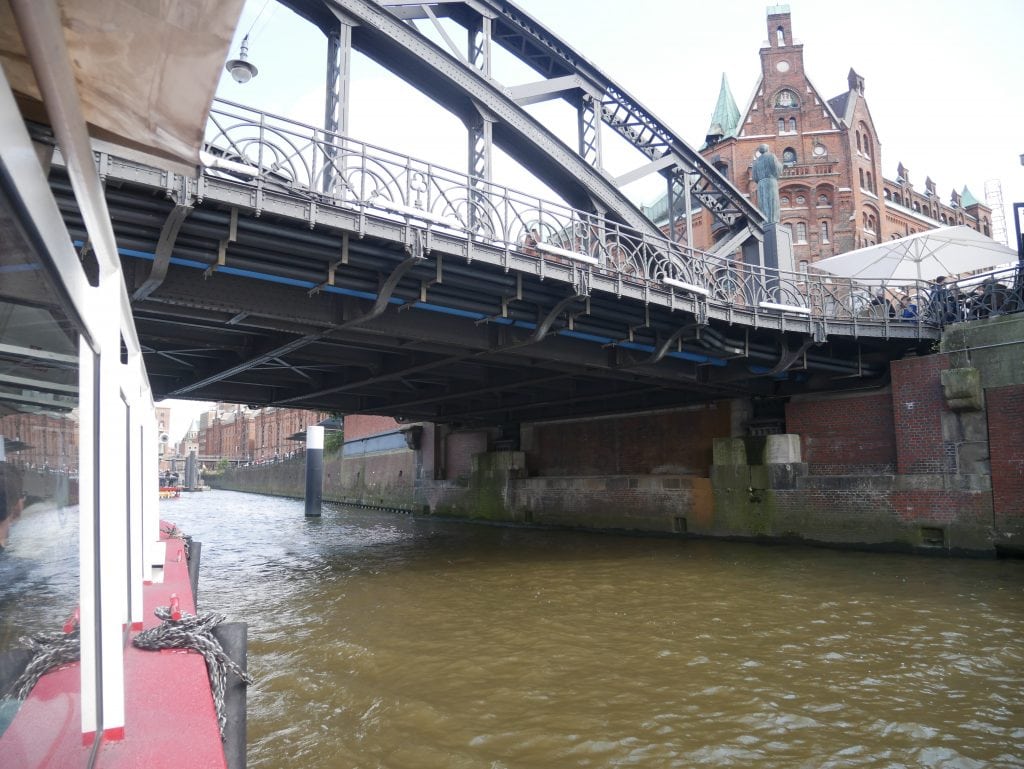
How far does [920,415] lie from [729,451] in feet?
15.9

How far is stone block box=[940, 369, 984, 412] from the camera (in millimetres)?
14633

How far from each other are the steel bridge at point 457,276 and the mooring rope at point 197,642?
3.31m

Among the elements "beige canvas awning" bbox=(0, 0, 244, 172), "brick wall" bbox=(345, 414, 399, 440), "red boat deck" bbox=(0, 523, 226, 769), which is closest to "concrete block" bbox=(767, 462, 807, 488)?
"red boat deck" bbox=(0, 523, 226, 769)

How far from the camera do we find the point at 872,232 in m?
42.8

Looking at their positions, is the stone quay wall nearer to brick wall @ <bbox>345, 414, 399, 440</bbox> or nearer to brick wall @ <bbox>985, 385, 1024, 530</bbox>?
brick wall @ <bbox>985, 385, 1024, 530</bbox>

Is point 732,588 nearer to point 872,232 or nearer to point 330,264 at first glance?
point 330,264

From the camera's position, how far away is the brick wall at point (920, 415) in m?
15.2

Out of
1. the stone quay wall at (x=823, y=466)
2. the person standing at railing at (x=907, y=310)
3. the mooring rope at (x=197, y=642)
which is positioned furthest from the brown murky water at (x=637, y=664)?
the person standing at railing at (x=907, y=310)

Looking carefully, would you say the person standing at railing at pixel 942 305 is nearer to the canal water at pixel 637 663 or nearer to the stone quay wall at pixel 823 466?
the stone quay wall at pixel 823 466

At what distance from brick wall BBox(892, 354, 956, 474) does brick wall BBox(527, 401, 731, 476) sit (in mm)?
4691

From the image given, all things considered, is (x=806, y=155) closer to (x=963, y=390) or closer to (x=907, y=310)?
(x=907, y=310)

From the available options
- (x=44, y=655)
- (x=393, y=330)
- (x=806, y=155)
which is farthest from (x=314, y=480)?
(x=806, y=155)

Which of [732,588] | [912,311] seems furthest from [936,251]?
[732,588]

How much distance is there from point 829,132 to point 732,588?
3932 cm
